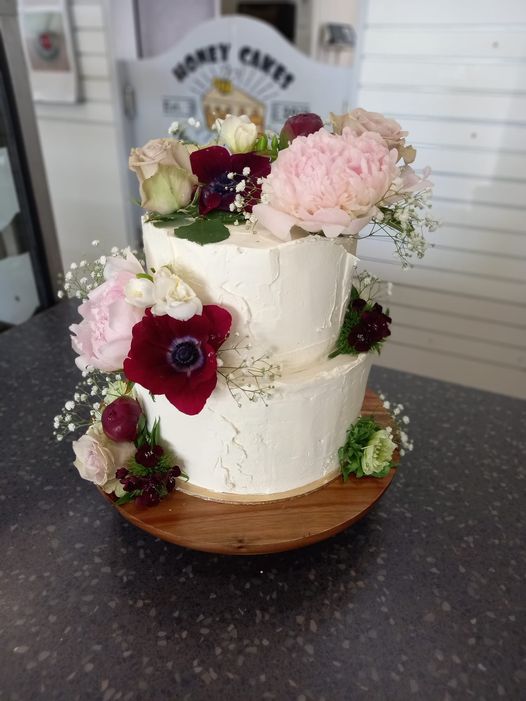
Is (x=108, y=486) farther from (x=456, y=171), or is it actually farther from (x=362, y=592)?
(x=456, y=171)

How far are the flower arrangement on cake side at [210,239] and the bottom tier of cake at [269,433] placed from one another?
0.08 ft

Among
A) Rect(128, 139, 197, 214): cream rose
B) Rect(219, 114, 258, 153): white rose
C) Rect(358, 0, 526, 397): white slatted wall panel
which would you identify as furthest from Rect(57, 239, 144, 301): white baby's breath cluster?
Rect(358, 0, 526, 397): white slatted wall panel

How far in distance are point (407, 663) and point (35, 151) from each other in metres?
1.47

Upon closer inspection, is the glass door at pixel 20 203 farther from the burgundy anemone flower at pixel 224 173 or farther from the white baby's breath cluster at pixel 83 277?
the burgundy anemone flower at pixel 224 173

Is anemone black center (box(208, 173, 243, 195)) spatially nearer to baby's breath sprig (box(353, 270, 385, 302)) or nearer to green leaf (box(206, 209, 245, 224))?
green leaf (box(206, 209, 245, 224))

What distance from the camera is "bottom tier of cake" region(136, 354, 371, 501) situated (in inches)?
29.0

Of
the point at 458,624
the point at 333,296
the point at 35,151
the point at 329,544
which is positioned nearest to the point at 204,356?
the point at 333,296

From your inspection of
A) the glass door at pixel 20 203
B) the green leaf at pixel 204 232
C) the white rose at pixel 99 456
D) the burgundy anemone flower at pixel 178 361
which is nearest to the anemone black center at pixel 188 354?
the burgundy anemone flower at pixel 178 361

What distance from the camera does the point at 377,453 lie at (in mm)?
843

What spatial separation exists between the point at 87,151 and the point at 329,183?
2.46m

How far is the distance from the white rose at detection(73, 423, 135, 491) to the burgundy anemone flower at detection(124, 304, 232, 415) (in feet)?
0.65

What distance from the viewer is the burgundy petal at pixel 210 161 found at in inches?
27.4

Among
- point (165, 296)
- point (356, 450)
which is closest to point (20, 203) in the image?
point (165, 296)

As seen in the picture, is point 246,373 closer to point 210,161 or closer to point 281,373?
point 281,373
